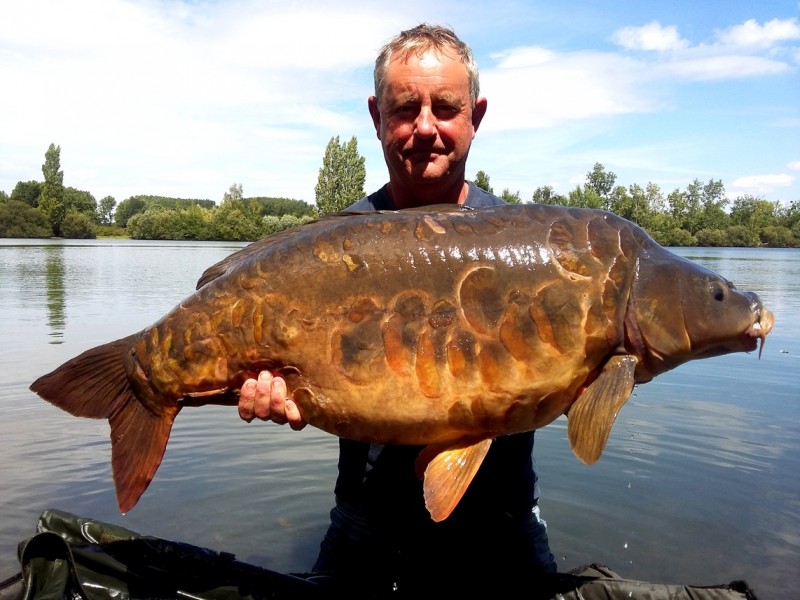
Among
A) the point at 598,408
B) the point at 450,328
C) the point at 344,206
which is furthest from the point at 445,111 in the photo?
the point at 344,206

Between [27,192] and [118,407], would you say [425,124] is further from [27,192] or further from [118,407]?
[27,192]

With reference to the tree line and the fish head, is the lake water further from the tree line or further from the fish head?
the tree line

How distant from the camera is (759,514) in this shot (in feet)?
15.3

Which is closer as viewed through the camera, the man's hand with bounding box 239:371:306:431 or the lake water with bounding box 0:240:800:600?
the man's hand with bounding box 239:371:306:431

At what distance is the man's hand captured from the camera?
6.82ft

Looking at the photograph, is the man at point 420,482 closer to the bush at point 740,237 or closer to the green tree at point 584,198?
the green tree at point 584,198

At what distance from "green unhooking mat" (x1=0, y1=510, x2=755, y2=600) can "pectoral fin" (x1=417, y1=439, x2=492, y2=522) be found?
0.80m

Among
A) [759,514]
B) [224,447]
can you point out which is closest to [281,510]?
[224,447]

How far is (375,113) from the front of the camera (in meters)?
2.84

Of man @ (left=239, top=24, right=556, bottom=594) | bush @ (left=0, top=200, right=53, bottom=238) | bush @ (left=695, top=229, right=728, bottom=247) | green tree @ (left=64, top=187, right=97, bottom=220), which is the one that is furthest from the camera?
green tree @ (left=64, top=187, right=97, bottom=220)

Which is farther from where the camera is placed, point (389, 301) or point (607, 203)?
point (607, 203)

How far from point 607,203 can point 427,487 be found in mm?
59029

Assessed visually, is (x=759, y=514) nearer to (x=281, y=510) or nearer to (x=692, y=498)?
(x=692, y=498)

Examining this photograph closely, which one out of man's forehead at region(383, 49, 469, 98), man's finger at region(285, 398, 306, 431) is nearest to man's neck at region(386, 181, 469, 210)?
man's forehead at region(383, 49, 469, 98)
